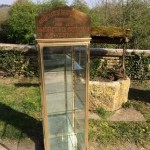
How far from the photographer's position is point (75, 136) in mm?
5836

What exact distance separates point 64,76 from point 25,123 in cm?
181

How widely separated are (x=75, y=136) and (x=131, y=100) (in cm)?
339

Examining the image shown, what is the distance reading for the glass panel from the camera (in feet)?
17.9

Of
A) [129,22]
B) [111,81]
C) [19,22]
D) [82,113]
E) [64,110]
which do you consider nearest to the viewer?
[82,113]

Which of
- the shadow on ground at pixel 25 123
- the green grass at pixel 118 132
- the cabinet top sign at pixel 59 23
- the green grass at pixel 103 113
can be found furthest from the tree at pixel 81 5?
the cabinet top sign at pixel 59 23

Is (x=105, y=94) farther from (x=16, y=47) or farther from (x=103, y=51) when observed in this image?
(x=16, y=47)

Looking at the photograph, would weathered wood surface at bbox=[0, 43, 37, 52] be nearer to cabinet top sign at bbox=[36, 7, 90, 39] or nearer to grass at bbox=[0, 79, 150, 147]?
grass at bbox=[0, 79, 150, 147]

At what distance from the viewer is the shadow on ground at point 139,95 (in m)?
8.98

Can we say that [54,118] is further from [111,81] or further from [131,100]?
[131,100]

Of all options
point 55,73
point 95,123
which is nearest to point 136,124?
point 95,123

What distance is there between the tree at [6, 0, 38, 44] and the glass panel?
366 inches

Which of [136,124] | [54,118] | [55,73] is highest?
[55,73]

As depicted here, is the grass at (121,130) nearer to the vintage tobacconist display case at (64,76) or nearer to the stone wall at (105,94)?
the stone wall at (105,94)

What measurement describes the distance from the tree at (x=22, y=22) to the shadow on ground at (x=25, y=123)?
7562 mm
